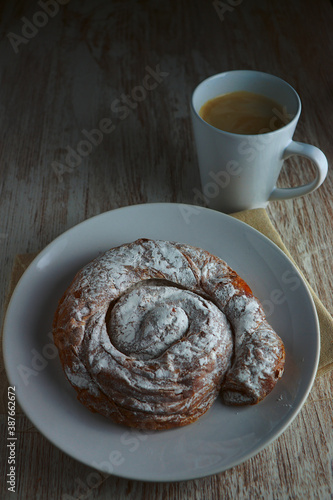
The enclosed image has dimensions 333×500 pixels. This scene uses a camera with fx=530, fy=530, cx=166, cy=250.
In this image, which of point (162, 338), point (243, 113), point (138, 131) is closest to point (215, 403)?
point (162, 338)

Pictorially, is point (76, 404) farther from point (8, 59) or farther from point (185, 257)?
point (8, 59)

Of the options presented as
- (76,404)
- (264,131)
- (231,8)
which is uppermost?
(76,404)

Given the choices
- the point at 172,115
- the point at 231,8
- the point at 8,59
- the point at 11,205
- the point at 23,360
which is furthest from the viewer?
the point at 231,8

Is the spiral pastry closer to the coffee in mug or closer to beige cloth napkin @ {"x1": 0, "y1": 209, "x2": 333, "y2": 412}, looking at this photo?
beige cloth napkin @ {"x1": 0, "y1": 209, "x2": 333, "y2": 412}

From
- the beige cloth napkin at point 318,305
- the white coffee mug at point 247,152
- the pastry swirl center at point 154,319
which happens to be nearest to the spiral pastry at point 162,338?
the pastry swirl center at point 154,319

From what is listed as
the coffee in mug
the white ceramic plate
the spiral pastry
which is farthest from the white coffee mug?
the spiral pastry

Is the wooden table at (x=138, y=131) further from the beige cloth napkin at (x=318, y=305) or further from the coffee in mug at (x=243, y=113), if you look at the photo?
the coffee in mug at (x=243, y=113)

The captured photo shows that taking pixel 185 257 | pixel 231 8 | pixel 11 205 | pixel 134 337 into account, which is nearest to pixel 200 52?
pixel 231 8
